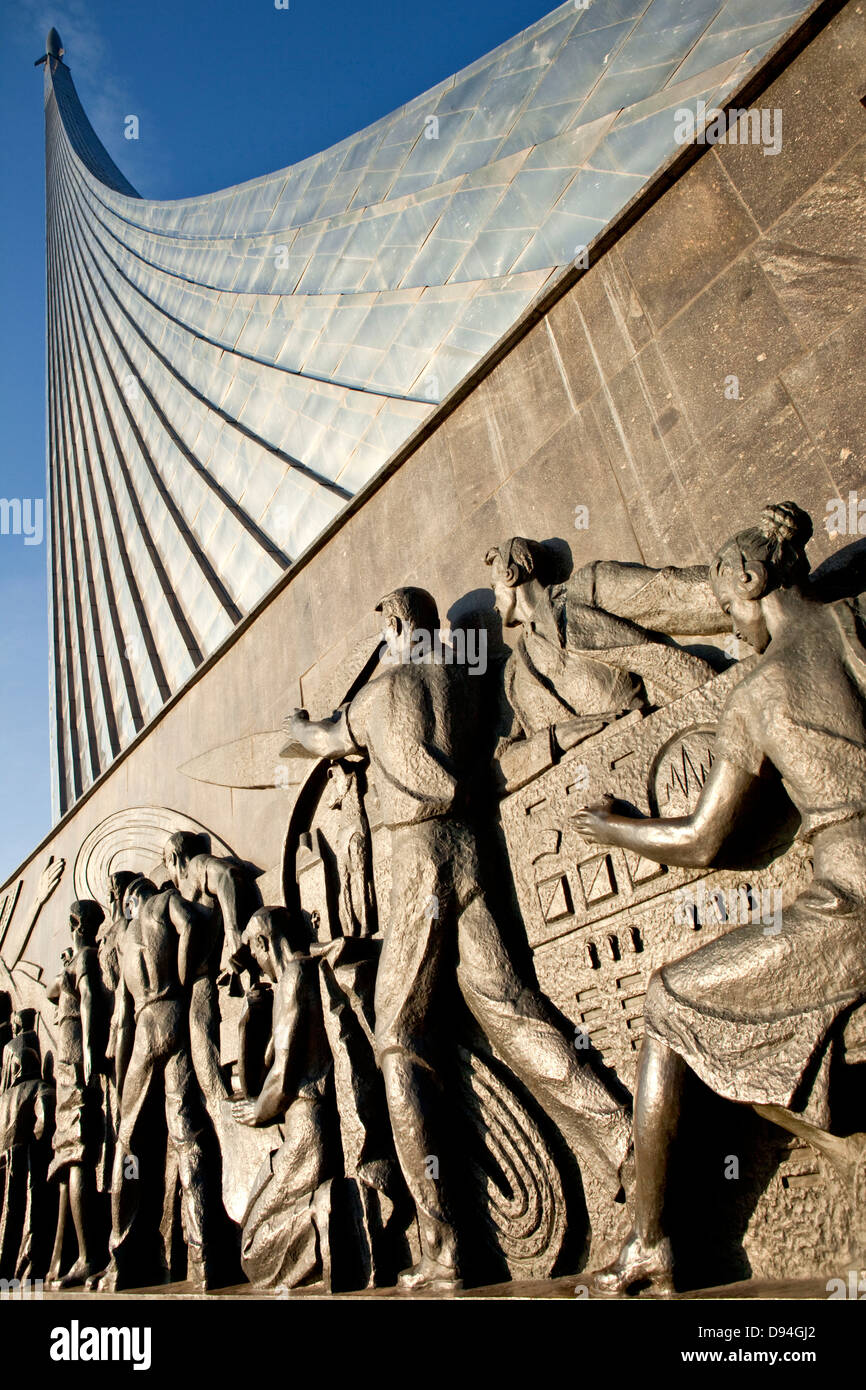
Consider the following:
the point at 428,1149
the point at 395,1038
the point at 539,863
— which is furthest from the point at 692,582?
the point at 428,1149

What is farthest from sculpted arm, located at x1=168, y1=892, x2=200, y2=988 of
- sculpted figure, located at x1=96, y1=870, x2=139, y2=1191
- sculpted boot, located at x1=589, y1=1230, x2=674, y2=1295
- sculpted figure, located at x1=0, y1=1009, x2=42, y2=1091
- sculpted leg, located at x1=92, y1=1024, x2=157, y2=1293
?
sculpted boot, located at x1=589, y1=1230, x2=674, y2=1295

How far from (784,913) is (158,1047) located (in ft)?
12.6

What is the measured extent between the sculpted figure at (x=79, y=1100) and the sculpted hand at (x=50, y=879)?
1.75m

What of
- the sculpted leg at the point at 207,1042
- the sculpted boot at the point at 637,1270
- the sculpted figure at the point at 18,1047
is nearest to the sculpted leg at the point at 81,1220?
the sculpted leg at the point at 207,1042

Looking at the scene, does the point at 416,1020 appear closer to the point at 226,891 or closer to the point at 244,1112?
the point at 244,1112

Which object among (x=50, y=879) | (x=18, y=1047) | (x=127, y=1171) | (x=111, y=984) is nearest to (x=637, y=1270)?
(x=127, y=1171)

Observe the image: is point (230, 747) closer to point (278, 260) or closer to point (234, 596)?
point (234, 596)

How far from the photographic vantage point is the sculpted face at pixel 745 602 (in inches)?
112

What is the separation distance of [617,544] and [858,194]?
1458 millimetres

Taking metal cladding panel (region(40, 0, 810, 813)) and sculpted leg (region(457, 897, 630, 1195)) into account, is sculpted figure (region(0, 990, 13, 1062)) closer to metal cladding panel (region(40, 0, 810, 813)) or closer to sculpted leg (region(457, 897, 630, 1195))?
metal cladding panel (region(40, 0, 810, 813))

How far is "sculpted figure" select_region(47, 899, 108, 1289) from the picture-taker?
5582 mm

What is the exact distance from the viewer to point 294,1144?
3.99 meters

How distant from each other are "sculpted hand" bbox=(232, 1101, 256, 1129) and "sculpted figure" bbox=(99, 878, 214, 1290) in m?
0.48

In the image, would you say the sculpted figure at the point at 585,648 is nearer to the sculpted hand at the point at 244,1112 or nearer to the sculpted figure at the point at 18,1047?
the sculpted hand at the point at 244,1112
